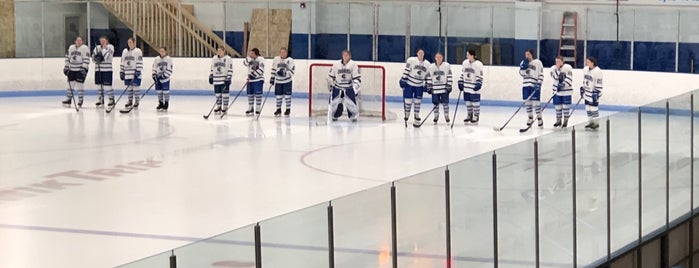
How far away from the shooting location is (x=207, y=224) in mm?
11836

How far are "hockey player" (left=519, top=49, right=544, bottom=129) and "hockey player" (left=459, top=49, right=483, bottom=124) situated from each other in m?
0.70

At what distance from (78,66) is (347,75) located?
204 inches

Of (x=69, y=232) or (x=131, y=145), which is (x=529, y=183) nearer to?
(x=69, y=232)

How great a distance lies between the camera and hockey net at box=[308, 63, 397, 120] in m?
21.5

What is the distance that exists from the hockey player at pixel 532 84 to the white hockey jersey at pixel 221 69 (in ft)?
16.2

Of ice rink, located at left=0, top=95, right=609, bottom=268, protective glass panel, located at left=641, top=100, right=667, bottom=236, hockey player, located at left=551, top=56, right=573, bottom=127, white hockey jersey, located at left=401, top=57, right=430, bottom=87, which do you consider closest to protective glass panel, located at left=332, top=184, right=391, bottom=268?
ice rink, located at left=0, top=95, right=609, bottom=268

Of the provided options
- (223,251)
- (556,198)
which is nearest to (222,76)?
(556,198)

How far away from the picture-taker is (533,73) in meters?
19.8

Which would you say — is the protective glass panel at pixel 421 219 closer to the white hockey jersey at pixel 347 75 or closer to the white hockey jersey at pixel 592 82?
the white hockey jersey at pixel 592 82

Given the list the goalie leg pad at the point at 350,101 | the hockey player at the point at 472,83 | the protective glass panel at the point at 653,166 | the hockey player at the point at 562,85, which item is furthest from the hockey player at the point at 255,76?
the protective glass panel at the point at 653,166

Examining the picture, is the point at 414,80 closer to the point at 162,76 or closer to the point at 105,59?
the point at 162,76

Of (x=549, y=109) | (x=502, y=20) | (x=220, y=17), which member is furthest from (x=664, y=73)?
(x=220, y=17)

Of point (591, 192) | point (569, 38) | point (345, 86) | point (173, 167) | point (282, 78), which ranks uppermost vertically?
point (569, 38)

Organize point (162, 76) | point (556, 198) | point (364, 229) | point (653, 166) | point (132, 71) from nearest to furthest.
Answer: point (364, 229), point (556, 198), point (653, 166), point (162, 76), point (132, 71)
